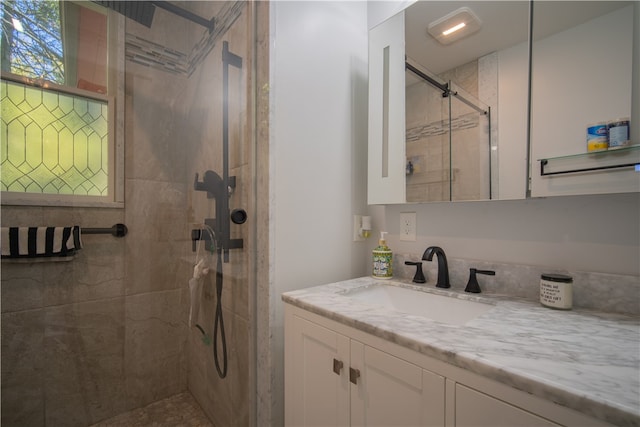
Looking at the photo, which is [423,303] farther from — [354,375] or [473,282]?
[354,375]

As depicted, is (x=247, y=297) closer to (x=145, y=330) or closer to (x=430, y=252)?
(x=430, y=252)

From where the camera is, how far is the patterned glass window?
1169 millimetres

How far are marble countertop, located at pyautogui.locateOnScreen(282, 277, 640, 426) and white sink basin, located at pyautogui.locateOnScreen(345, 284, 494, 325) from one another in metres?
0.08

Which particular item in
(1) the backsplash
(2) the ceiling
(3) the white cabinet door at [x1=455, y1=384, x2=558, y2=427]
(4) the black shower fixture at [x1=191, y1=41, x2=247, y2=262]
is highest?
(2) the ceiling

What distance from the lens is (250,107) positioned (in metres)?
1.12

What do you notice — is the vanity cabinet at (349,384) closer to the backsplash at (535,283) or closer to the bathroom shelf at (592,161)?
the backsplash at (535,283)

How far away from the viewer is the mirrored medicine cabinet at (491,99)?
0.73m

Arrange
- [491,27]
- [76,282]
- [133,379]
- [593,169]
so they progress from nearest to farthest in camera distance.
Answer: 1. [593,169]
2. [491,27]
3. [76,282]
4. [133,379]

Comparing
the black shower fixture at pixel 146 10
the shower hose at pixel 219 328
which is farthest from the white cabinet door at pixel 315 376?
the black shower fixture at pixel 146 10

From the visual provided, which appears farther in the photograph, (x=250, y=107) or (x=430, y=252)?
(x=250, y=107)

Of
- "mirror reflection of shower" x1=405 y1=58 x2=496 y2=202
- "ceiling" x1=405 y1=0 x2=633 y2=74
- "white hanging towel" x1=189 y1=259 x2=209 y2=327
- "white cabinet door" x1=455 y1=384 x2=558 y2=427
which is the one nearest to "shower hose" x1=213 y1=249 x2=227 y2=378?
"white hanging towel" x1=189 y1=259 x2=209 y2=327

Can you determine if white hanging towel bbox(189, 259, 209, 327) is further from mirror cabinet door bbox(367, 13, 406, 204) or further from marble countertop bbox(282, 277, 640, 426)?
mirror cabinet door bbox(367, 13, 406, 204)

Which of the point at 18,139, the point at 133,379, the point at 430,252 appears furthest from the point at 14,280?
the point at 430,252

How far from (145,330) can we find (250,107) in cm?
140
